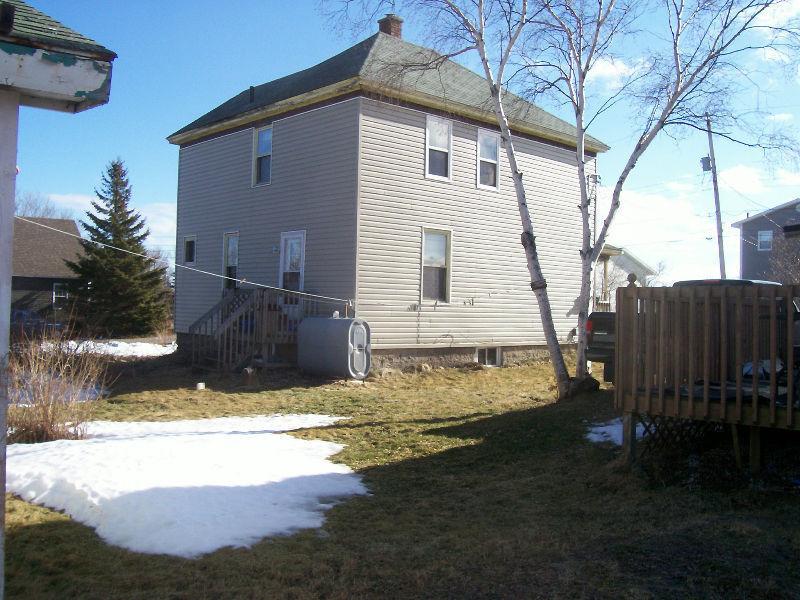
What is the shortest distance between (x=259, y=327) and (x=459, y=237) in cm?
515

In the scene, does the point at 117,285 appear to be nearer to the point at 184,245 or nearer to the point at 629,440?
the point at 184,245

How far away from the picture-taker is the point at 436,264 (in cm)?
1617

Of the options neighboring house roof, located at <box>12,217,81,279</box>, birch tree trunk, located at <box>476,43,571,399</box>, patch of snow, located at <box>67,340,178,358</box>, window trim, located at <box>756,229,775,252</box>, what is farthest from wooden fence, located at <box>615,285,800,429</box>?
window trim, located at <box>756,229,775,252</box>

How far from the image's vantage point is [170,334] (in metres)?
28.2

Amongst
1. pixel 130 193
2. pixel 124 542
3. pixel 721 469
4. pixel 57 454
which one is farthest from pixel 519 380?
pixel 130 193

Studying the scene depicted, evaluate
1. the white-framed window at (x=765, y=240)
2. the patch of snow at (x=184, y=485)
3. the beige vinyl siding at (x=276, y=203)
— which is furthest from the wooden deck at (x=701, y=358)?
the white-framed window at (x=765, y=240)

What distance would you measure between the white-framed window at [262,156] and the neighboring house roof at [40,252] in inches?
794

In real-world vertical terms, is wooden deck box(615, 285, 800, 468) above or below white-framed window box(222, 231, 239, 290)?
below

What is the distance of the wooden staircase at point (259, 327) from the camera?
14.2 meters

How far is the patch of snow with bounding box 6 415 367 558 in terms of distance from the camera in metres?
4.88

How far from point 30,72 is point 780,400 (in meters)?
5.66

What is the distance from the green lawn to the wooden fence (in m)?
0.63

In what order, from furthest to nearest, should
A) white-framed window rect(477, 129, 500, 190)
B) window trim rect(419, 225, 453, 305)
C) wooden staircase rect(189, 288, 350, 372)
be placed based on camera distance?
1. white-framed window rect(477, 129, 500, 190)
2. window trim rect(419, 225, 453, 305)
3. wooden staircase rect(189, 288, 350, 372)

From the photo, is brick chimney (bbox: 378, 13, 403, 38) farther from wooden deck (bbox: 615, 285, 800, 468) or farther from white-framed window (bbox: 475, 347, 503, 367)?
wooden deck (bbox: 615, 285, 800, 468)
